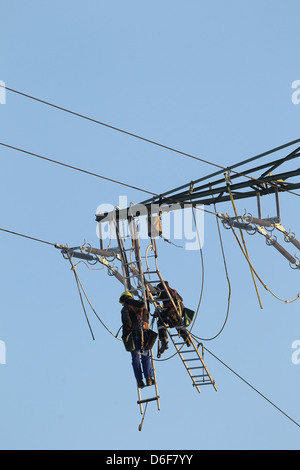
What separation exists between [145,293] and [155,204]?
1.68 m

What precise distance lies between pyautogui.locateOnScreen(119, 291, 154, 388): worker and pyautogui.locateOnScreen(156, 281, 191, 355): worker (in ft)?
1.63

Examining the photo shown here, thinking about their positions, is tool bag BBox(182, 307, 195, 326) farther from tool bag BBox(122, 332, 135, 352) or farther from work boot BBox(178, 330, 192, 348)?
tool bag BBox(122, 332, 135, 352)

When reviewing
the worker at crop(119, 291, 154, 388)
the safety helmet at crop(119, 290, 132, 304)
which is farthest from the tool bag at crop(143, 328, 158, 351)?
the safety helmet at crop(119, 290, 132, 304)

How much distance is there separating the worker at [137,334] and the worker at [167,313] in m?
0.50

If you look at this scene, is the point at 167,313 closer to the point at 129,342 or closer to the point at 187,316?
the point at 187,316

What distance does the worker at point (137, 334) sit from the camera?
63.3 ft

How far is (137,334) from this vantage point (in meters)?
19.4

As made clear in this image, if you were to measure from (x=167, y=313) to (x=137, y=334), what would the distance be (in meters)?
0.81

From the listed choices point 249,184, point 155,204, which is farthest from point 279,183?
point 155,204

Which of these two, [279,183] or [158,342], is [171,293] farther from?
[279,183]

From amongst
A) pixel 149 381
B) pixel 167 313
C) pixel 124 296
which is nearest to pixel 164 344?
pixel 167 313

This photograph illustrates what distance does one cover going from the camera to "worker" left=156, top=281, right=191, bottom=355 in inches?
781

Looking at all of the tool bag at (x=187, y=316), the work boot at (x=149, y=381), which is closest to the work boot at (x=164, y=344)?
the tool bag at (x=187, y=316)

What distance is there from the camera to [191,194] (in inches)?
764
